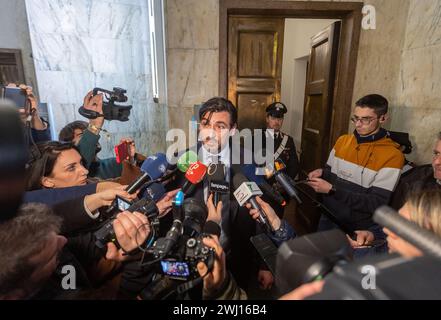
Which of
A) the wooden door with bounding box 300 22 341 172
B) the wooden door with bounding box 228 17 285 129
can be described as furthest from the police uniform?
the wooden door with bounding box 228 17 285 129

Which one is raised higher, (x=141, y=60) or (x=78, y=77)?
(x=141, y=60)

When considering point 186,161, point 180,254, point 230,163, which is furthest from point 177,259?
point 230,163

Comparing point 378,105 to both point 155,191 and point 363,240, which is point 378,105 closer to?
point 363,240

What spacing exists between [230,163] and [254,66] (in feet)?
6.21

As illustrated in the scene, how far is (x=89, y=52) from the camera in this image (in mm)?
2666

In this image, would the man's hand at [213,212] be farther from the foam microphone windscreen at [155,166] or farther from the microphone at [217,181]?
the foam microphone windscreen at [155,166]

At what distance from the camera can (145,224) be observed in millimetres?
784

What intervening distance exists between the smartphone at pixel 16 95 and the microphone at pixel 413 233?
1.67 metres

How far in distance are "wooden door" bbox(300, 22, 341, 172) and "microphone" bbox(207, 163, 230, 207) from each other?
1.66 metres

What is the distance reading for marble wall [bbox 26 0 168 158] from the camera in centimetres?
254

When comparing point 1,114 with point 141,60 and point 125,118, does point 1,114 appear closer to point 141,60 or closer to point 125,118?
point 125,118

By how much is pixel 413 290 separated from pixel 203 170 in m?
0.88

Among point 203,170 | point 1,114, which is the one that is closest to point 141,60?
point 203,170
